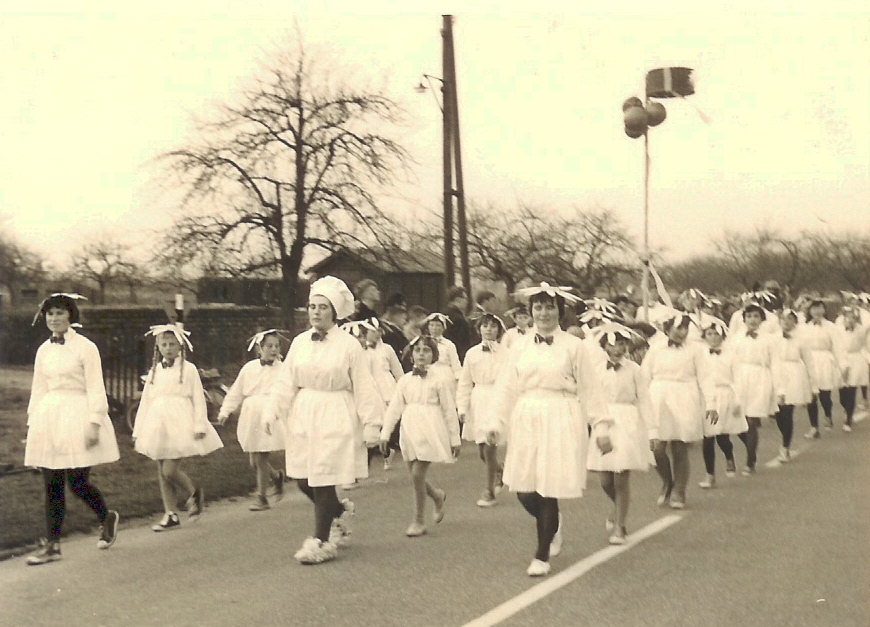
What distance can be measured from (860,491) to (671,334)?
2.29 metres

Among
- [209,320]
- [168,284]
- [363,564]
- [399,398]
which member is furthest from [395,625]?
[209,320]

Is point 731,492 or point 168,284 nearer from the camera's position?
point 731,492

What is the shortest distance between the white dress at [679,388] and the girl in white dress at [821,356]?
204 inches

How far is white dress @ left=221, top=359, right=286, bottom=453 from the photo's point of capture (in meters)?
9.98

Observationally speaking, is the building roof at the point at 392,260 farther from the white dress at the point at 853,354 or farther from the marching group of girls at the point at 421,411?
the white dress at the point at 853,354

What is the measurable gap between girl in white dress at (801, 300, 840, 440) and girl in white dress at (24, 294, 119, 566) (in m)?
10.5

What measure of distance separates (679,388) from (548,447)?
12.2ft

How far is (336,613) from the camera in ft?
19.3

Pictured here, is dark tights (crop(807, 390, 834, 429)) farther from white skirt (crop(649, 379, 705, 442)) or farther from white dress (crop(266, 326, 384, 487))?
white dress (crop(266, 326, 384, 487))

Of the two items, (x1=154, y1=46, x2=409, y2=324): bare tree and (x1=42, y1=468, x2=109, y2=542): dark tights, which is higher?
(x1=154, y1=46, x2=409, y2=324): bare tree

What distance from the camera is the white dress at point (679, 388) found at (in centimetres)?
984

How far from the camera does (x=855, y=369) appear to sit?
15.3 m

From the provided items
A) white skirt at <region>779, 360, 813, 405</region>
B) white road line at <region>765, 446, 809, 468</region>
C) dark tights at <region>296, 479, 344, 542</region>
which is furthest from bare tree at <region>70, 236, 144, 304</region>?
white skirt at <region>779, 360, 813, 405</region>

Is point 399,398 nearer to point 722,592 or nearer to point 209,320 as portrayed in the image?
point 722,592
